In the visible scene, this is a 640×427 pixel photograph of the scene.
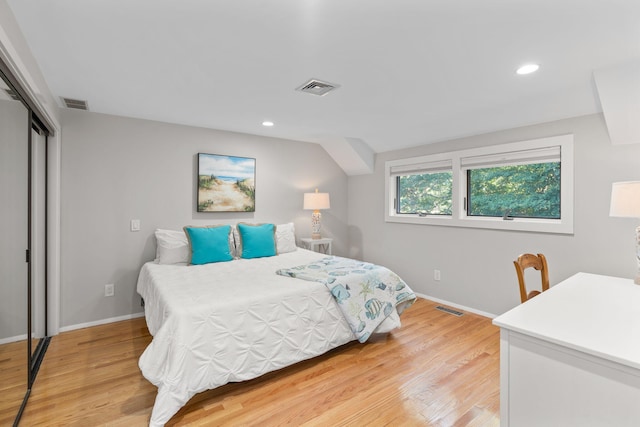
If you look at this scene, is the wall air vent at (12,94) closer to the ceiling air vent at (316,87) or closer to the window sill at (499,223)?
the ceiling air vent at (316,87)

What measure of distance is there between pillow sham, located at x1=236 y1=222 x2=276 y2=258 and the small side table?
0.79 metres

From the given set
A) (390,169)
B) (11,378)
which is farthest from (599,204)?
(11,378)

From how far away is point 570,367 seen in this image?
45.6 inches

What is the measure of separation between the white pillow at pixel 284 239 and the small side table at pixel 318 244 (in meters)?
0.43

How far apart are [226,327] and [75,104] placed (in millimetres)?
2537

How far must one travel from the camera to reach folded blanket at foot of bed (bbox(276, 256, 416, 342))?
8.40ft

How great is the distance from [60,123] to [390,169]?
3751mm

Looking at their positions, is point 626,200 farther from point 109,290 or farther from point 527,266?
point 109,290

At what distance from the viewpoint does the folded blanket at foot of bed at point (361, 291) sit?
8.40 feet

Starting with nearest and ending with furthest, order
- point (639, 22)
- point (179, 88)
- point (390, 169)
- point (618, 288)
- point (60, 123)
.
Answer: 1. point (639, 22)
2. point (618, 288)
3. point (179, 88)
4. point (60, 123)
5. point (390, 169)

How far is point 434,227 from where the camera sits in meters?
3.93

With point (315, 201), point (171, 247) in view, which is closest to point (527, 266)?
point (315, 201)

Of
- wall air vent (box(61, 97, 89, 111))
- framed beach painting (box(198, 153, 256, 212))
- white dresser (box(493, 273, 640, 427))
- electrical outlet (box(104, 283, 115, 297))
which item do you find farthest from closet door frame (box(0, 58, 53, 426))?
white dresser (box(493, 273, 640, 427))

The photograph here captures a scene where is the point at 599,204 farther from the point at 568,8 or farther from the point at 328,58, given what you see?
the point at 328,58
